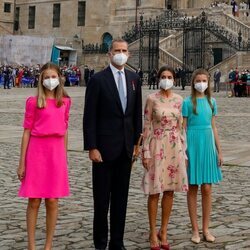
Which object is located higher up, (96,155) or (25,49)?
(25,49)

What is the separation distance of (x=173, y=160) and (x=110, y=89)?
1.06 metres

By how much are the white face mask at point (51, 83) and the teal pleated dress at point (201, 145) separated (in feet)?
5.74

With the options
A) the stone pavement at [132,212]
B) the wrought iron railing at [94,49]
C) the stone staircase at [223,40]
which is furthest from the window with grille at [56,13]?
the stone pavement at [132,212]

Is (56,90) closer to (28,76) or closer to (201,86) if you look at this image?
(201,86)

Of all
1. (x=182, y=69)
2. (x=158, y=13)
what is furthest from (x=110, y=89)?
(x=158, y=13)

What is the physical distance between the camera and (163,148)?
250 inches

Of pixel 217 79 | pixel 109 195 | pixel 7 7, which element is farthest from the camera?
pixel 7 7

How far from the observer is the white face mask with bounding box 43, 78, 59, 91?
19.1 ft

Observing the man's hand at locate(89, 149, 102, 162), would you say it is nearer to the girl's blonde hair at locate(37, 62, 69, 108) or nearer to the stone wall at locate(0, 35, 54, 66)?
the girl's blonde hair at locate(37, 62, 69, 108)

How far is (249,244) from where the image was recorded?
6.50 metres

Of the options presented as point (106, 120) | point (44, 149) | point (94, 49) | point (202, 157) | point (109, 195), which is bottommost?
point (109, 195)

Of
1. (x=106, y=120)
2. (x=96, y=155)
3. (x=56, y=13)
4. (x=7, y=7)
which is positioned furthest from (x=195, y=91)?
(x=7, y=7)

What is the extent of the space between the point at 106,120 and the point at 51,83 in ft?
2.44

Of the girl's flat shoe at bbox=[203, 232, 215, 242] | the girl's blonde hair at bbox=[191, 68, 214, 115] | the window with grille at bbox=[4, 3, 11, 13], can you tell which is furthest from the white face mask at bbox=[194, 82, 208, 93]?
the window with grille at bbox=[4, 3, 11, 13]
